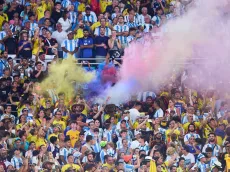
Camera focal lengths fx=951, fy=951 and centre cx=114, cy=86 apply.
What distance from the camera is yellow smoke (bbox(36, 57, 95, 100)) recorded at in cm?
2217

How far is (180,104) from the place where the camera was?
21781 mm

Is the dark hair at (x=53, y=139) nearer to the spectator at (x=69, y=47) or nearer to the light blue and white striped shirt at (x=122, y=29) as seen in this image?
the spectator at (x=69, y=47)

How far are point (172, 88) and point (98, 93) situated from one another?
1741 millimetres

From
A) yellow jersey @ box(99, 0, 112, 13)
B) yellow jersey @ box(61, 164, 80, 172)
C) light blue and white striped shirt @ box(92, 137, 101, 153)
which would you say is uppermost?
yellow jersey @ box(99, 0, 112, 13)

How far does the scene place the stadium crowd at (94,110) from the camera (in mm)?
→ 20047

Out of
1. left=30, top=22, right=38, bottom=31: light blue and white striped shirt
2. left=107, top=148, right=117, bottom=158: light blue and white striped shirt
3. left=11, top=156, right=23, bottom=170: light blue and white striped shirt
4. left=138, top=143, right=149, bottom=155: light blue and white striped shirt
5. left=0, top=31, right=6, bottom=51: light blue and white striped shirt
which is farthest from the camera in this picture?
left=30, top=22, right=38, bottom=31: light blue and white striped shirt

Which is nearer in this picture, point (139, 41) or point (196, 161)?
point (196, 161)

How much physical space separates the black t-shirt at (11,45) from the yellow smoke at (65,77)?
1.20 m

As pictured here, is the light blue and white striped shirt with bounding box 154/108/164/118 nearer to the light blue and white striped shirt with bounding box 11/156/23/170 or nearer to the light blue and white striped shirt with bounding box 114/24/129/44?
the light blue and white striped shirt with bounding box 114/24/129/44

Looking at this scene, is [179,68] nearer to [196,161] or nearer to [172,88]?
[172,88]

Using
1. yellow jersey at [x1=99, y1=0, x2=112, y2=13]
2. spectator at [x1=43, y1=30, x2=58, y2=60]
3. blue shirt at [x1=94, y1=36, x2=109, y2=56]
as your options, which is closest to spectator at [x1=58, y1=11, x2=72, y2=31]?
spectator at [x1=43, y1=30, x2=58, y2=60]

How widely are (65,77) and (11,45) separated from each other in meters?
1.74

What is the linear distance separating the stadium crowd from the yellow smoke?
155 mm

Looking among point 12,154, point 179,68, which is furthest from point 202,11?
point 12,154
